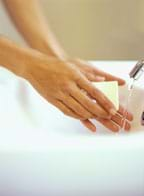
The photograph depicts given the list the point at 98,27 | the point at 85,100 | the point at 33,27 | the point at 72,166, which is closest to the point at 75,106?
the point at 85,100

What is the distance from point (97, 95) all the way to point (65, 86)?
0.06m

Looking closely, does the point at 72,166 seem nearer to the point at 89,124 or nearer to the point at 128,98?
the point at 89,124

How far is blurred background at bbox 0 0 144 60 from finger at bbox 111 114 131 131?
482 mm

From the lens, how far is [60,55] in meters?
0.88

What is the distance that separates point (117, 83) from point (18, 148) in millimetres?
268

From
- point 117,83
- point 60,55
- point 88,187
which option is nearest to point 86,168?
point 88,187

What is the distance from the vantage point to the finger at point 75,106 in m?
0.67

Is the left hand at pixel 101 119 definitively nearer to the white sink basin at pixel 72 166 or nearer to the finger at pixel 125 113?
the finger at pixel 125 113

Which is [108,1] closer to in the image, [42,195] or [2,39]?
[2,39]

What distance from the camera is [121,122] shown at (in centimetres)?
76

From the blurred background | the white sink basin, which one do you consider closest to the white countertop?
the white sink basin

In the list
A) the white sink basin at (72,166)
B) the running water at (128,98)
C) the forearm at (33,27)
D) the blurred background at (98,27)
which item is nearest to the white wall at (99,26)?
the blurred background at (98,27)

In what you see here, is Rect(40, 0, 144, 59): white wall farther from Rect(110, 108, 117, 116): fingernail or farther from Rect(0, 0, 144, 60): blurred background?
Rect(110, 108, 117, 116): fingernail

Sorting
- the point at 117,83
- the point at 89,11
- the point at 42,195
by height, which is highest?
the point at 89,11
